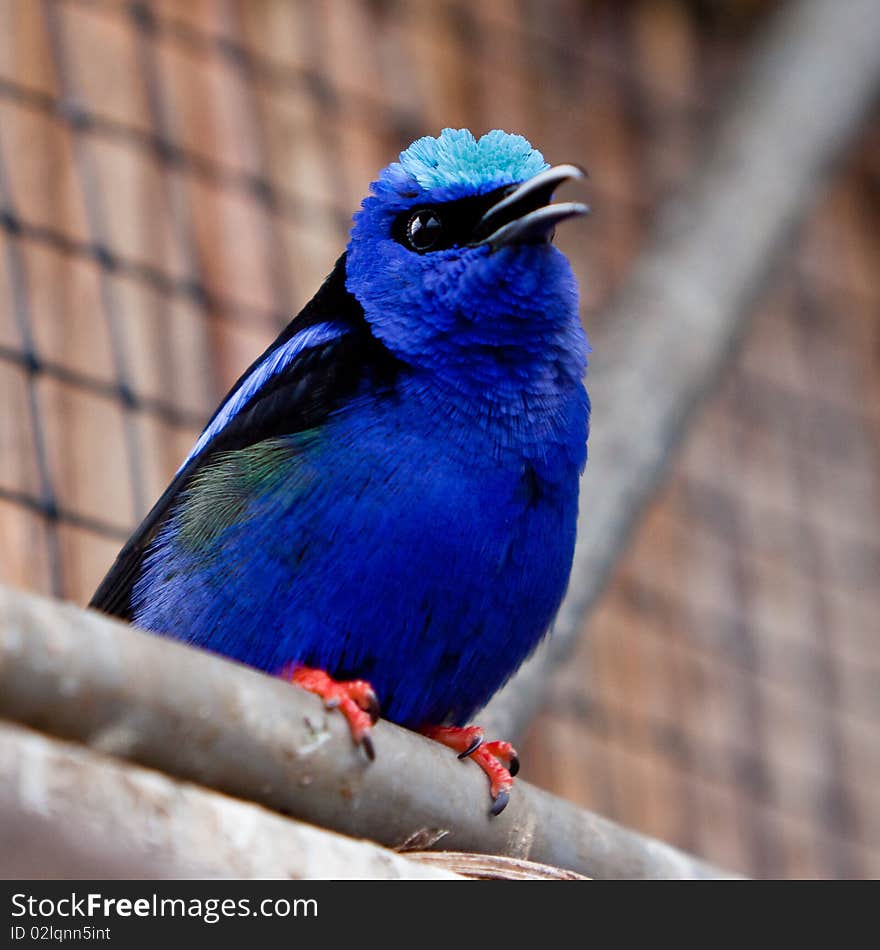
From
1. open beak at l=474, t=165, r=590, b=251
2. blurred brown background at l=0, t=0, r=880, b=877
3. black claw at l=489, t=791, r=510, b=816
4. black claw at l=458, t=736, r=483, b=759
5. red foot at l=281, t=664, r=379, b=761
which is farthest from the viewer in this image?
blurred brown background at l=0, t=0, r=880, b=877

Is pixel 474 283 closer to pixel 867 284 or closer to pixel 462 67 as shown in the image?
pixel 462 67

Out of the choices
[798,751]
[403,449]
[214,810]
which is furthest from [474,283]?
[798,751]

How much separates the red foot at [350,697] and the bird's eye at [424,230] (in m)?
0.81

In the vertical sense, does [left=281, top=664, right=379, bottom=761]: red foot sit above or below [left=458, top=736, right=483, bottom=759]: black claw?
above

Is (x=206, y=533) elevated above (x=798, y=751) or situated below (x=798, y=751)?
above

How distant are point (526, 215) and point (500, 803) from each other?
1031 mm

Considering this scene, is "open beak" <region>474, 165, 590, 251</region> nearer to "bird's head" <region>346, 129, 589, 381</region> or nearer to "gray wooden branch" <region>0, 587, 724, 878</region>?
"bird's head" <region>346, 129, 589, 381</region>

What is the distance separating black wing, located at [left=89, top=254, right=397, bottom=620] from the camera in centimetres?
267

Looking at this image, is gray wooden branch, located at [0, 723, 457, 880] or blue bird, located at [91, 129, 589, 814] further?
blue bird, located at [91, 129, 589, 814]

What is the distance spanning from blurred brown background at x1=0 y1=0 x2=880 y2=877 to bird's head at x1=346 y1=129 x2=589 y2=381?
115 centimetres

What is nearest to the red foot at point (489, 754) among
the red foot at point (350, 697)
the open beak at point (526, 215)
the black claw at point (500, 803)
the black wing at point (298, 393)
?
the black claw at point (500, 803)

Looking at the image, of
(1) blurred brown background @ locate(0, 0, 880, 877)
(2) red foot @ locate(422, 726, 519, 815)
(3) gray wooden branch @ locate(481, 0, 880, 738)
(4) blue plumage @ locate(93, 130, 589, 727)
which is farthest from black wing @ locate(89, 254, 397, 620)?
(1) blurred brown background @ locate(0, 0, 880, 877)

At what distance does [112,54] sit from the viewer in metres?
4.52

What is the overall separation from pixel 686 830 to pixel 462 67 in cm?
276
